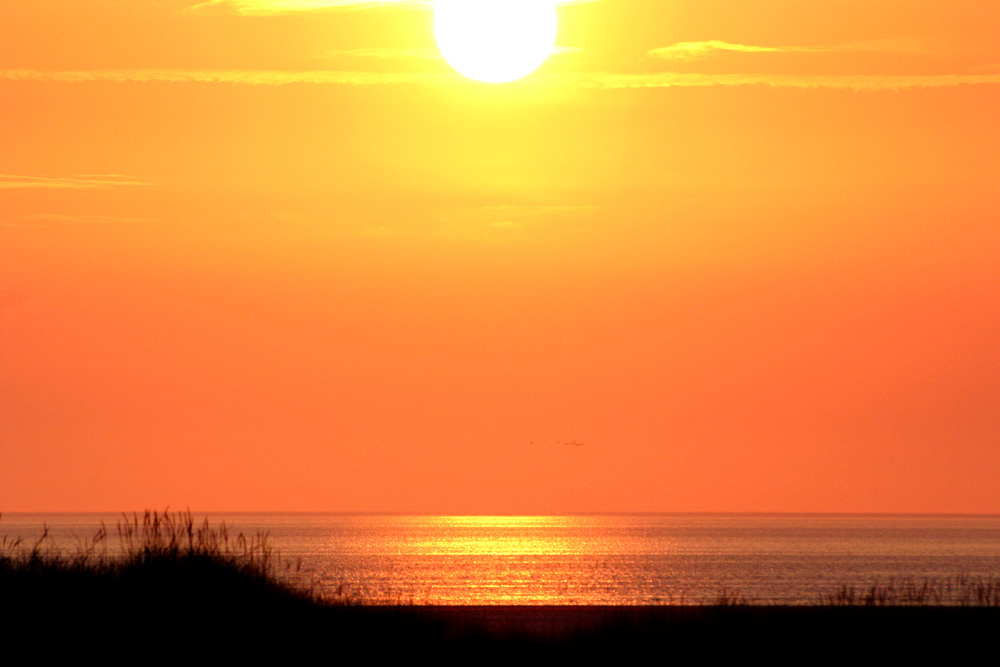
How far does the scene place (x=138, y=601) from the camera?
19.0 metres

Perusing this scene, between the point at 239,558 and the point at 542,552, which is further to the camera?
the point at 542,552

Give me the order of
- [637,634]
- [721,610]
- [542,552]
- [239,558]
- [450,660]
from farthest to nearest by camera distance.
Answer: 1. [542,552]
2. [239,558]
3. [721,610]
4. [637,634]
5. [450,660]

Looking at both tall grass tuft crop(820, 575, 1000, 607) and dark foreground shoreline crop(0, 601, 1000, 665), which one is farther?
tall grass tuft crop(820, 575, 1000, 607)

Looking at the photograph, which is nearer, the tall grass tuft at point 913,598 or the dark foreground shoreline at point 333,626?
the dark foreground shoreline at point 333,626

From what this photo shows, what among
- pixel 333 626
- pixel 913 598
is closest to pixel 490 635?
pixel 333 626

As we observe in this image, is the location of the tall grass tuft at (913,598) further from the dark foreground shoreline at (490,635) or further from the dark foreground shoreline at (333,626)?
the dark foreground shoreline at (490,635)

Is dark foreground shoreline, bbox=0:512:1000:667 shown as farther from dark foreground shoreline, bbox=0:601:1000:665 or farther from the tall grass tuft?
the tall grass tuft

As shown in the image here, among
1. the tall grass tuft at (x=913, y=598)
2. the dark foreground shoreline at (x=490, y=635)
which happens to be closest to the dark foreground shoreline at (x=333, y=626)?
the dark foreground shoreline at (x=490, y=635)

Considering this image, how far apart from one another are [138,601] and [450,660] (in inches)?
197

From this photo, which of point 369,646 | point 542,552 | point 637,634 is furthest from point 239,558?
point 542,552

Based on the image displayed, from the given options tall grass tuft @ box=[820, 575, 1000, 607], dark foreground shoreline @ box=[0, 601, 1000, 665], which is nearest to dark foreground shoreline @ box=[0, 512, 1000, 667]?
dark foreground shoreline @ box=[0, 601, 1000, 665]

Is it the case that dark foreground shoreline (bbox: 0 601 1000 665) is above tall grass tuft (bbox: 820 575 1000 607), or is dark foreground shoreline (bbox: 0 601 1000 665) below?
below

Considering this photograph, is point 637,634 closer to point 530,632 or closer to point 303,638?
point 530,632

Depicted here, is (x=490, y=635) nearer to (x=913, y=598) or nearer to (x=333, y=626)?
(x=333, y=626)
